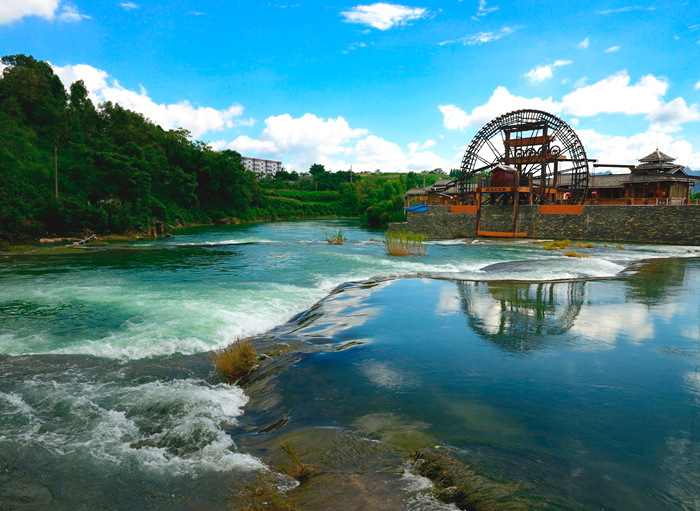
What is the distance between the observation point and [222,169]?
72125mm

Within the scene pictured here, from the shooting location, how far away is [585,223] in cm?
3450

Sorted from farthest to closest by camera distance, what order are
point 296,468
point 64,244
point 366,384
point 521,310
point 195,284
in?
point 64,244
point 195,284
point 521,310
point 366,384
point 296,468

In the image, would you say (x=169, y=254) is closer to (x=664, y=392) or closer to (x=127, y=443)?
(x=127, y=443)

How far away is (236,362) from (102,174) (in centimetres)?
4091

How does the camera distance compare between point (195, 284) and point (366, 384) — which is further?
point (195, 284)

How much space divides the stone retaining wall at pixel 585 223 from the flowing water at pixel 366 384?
20.1 m

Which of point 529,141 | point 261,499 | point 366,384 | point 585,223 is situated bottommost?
point 261,499

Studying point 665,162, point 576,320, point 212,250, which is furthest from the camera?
point 665,162

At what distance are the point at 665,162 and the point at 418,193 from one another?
32909 mm

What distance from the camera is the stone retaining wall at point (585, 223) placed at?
30.8 meters

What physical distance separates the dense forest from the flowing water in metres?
23.8

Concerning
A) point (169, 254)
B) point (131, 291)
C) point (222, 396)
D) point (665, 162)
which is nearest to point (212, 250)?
point (169, 254)

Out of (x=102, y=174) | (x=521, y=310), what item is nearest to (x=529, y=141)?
(x=521, y=310)

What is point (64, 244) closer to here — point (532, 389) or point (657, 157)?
point (532, 389)
